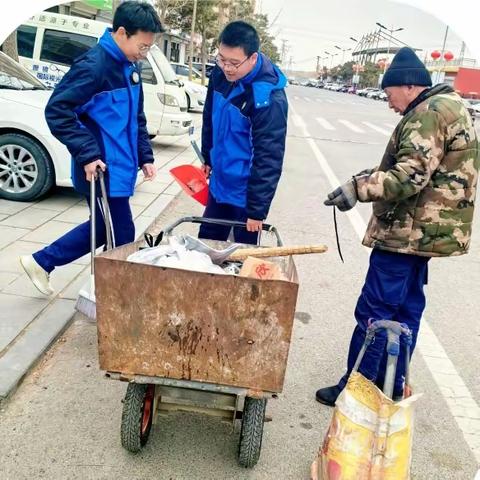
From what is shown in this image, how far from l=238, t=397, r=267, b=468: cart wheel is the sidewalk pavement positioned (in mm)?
1310

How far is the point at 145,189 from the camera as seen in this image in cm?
748

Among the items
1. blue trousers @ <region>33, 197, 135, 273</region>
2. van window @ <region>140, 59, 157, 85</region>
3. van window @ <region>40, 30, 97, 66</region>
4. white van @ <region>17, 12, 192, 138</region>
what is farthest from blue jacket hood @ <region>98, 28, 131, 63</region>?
van window @ <region>140, 59, 157, 85</region>

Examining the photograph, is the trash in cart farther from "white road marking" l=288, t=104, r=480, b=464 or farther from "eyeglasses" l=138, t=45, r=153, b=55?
"eyeglasses" l=138, t=45, r=153, b=55

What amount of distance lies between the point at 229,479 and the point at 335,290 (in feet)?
8.56

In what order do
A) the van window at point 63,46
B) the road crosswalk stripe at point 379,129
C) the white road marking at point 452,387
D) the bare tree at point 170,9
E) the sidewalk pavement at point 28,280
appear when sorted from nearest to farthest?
the white road marking at point 452,387
the sidewalk pavement at point 28,280
the van window at point 63,46
the bare tree at point 170,9
the road crosswalk stripe at point 379,129

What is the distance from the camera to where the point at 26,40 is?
32.8ft

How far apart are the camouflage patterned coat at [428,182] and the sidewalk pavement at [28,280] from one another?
2.10 metres

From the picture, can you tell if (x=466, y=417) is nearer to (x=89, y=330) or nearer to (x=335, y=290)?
(x=335, y=290)

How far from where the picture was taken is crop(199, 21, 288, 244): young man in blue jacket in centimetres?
300

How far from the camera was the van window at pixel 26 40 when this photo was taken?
9922 millimetres

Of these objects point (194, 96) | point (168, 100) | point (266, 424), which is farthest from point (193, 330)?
point (194, 96)

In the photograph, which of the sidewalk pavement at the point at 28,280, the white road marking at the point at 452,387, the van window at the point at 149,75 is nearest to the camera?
the white road marking at the point at 452,387

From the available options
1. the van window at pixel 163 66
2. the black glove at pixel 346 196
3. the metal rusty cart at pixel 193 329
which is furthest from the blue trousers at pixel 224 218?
the van window at pixel 163 66

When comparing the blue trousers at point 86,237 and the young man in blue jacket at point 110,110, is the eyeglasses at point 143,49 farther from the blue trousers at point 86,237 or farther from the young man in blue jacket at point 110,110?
the blue trousers at point 86,237
